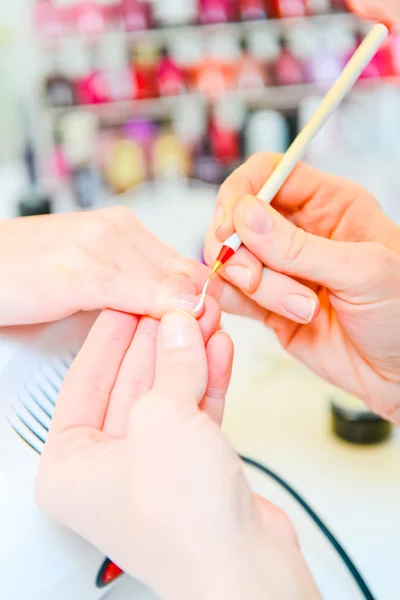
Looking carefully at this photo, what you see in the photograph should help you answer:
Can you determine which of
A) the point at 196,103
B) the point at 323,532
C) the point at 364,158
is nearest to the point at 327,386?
the point at 323,532

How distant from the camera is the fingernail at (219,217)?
50 cm

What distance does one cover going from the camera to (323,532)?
20.5 inches

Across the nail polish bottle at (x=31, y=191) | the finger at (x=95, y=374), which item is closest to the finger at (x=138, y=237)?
the finger at (x=95, y=374)

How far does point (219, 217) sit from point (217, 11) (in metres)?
1.38

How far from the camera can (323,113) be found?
1.55ft

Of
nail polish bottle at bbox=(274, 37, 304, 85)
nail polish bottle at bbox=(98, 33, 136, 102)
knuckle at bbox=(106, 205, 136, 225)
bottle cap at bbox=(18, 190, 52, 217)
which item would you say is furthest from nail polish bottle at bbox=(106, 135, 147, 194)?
knuckle at bbox=(106, 205, 136, 225)

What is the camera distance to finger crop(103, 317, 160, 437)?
39 cm

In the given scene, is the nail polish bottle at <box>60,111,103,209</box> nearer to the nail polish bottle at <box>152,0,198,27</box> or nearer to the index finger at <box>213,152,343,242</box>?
the nail polish bottle at <box>152,0,198,27</box>

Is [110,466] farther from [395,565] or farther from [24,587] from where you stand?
[395,565]

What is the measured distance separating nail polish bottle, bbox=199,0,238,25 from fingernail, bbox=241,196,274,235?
4.60 ft

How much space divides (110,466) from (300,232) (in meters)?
0.24

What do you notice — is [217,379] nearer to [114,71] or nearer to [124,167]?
[124,167]

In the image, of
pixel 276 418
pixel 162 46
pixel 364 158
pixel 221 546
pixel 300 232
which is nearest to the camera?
pixel 221 546

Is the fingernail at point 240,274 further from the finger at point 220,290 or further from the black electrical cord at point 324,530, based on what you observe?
the black electrical cord at point 324,530
